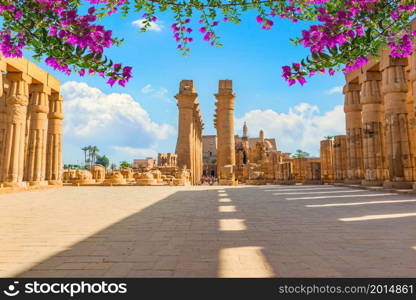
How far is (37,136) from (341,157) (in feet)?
61.6

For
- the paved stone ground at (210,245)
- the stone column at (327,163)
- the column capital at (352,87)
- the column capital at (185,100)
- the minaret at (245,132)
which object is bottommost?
the paved stone ground at (210,245)

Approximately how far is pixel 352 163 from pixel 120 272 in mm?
16270

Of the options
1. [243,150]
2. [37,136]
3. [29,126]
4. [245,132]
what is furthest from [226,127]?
[245,132]

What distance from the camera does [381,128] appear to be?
572 inches

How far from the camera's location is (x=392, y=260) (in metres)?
3.12

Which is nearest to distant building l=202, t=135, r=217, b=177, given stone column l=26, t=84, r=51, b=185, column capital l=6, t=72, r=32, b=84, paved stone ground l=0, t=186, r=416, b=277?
stone column l=26, t=84, r=51, b=185

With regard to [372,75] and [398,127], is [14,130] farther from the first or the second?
[372,75]

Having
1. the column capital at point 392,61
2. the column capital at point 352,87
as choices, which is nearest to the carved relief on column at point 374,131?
the column capital at point 392,61

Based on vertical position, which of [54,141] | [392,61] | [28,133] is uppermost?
[392,61]

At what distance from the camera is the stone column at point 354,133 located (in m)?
16.1

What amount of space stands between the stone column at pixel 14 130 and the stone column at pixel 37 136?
2.03m

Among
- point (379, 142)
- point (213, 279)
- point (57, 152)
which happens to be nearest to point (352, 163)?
point (379, 142)

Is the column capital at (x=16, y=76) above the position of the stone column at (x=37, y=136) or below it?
above

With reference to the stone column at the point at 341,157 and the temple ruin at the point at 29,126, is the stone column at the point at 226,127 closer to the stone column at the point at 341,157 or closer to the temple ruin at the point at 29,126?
the stone column at the point at 341,157
